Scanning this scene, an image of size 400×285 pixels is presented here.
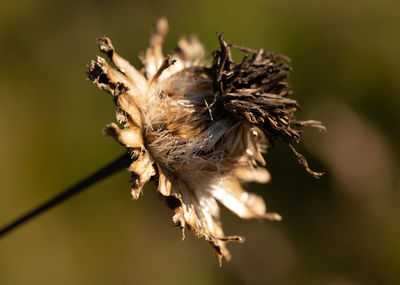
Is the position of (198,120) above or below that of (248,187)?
above

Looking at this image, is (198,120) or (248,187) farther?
(248,187)

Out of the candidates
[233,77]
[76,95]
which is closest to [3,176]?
[76,95]

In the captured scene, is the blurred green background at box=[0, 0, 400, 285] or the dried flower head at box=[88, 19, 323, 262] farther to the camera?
the blurred green background at box=[0, 0, 400, 285]

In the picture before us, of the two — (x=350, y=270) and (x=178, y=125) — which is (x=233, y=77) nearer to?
(x=178, y=125)

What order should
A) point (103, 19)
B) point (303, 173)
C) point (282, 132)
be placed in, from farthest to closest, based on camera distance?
point (303, 173), point (103, 19), point (282, 132)
